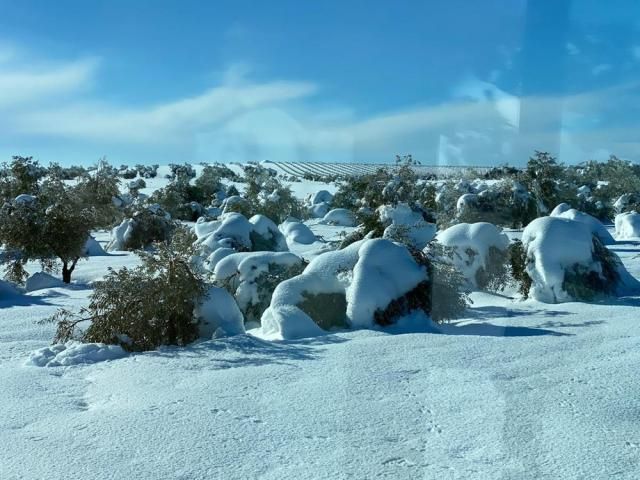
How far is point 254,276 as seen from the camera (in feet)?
35.2

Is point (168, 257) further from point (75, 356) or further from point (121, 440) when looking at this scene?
point (121, 440)

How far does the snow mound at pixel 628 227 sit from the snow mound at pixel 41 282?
1565 centimetres

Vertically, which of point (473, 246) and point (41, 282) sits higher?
point (473, 246)

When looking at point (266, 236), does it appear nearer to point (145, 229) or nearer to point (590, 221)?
point (145, 229)

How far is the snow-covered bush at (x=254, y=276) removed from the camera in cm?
1056

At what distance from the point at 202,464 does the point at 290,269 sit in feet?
22.4

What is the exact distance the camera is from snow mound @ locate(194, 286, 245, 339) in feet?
27.8

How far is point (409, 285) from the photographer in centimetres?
914

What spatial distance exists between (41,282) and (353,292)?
8.76 m

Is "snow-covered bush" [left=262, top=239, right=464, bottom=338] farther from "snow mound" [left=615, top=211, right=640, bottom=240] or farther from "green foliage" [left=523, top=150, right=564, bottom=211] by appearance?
"green foliage" [left=523, top=150, right=564, bottom=211]

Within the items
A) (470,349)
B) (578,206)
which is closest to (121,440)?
(470,349)

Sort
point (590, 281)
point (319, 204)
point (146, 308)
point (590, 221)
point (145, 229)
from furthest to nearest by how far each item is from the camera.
Answer: point (319, 204) < point (145, 229) < point (590, 221) < point (590, 281) < point (146, 308)

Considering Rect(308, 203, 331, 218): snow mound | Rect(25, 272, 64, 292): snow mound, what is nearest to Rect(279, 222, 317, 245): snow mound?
Rect(25, 272, 64, 292): snow mound

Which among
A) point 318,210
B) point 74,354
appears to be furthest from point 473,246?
point 318,210
